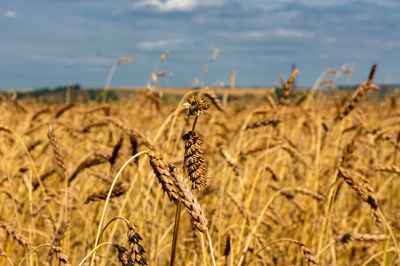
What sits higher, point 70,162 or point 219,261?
point 70,162

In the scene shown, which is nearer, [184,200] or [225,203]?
[184,200]

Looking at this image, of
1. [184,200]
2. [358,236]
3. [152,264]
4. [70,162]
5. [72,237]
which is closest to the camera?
[184,200]

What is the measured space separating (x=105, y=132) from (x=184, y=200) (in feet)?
16.1

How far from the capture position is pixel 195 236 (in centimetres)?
201

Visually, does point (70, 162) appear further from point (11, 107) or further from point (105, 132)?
point (11, 107)

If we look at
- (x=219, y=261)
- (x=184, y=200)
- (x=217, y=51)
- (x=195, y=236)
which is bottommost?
(x=219, y=261)

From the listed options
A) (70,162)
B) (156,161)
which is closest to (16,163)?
(70,162)

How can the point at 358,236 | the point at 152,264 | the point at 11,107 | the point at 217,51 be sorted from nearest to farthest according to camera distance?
the point at 358,236, the point at 152,264, the point at 217,51, the point at 11,107

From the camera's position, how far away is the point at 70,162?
10.9ft

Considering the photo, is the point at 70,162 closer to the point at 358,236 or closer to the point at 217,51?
the point at 217,51

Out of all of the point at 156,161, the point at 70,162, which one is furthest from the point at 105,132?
the point at 156,161

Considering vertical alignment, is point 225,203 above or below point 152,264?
above

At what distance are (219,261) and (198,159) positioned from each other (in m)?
1.52

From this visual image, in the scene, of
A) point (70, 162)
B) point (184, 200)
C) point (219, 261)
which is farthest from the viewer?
point (70, 162)
